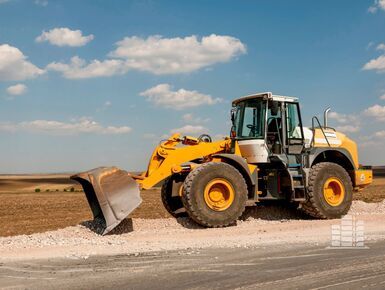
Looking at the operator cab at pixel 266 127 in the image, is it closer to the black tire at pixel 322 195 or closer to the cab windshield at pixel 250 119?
the cab windshield at pixel 250 119

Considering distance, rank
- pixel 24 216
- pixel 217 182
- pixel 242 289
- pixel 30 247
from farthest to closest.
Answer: pixel 24 216
pixel 217 182
pixel 30 247
pixel 242 289

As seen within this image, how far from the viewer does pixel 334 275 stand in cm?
623

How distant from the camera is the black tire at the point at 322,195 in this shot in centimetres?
1203

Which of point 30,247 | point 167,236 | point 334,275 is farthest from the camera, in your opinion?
point 167,236

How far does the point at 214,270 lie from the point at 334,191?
Answer: 685 cm

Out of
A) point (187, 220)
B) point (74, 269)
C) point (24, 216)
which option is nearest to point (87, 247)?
point (74, 269)

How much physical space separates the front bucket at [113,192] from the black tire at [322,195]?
4.39 m

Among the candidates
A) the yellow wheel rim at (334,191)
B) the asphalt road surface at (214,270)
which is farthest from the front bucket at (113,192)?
the yellow wheel rim at (334,191)

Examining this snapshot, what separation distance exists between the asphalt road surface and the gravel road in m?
0.63

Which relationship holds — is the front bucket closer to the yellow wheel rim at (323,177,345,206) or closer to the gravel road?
the gravel road

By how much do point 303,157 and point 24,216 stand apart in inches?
504

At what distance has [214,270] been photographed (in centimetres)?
666

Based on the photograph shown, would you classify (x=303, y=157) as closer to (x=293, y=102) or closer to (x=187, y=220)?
(x=293, y=102)

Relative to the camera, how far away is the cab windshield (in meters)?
12.1
